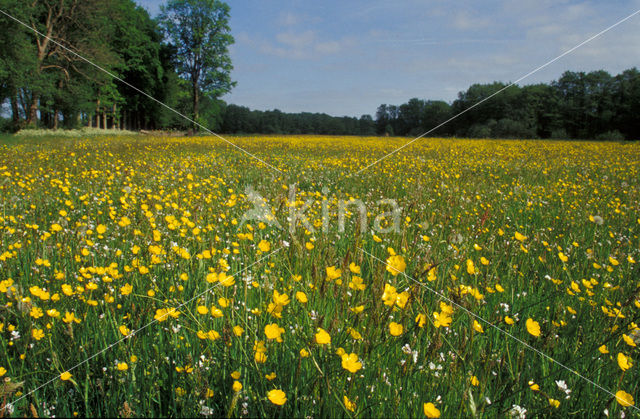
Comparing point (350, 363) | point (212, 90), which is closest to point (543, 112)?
point (212, 90)

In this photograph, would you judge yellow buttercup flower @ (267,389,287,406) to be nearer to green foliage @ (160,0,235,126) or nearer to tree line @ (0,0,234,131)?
tree line @ (0,0,234,131)

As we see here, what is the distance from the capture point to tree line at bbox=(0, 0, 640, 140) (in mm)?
11258

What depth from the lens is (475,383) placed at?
3.89 ft

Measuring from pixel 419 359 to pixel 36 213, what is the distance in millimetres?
3816

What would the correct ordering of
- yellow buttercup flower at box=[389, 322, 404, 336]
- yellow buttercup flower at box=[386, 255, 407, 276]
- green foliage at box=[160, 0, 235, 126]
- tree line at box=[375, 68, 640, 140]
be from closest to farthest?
yellow buttercup flower at box=[389, 322, 404, 336]
yellow buttercup flower at box=[386, 255, 407, 276]
green foliage at box=[160, 0, 235, 126]
tree line at box=[375, 68, 640, 140]

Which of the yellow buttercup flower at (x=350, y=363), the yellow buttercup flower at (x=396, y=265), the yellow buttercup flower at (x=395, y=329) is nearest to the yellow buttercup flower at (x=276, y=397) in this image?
the yellow buttercup flower at (x=350, y=363)

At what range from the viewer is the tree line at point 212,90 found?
11.3m

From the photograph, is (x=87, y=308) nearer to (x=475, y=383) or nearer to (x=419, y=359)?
(x=419, y=359)

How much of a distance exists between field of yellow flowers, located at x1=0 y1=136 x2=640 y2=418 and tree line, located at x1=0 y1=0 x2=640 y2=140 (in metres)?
8.15

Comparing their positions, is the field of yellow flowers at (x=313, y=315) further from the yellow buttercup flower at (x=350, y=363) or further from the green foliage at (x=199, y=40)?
the green foliage at (x=199, y=40)

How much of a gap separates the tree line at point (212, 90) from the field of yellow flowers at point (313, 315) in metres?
8.15

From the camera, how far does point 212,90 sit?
12.1 metres

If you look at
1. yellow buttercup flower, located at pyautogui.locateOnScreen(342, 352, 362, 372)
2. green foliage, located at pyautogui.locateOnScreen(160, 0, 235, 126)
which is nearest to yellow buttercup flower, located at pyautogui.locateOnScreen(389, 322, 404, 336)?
yellow buttercup flower, located at pyautogui.locateOnScreen(342, 352, 362, 372)

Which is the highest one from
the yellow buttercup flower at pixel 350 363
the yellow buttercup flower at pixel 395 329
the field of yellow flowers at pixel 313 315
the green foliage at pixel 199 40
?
the green foliage at pixel 199 40
